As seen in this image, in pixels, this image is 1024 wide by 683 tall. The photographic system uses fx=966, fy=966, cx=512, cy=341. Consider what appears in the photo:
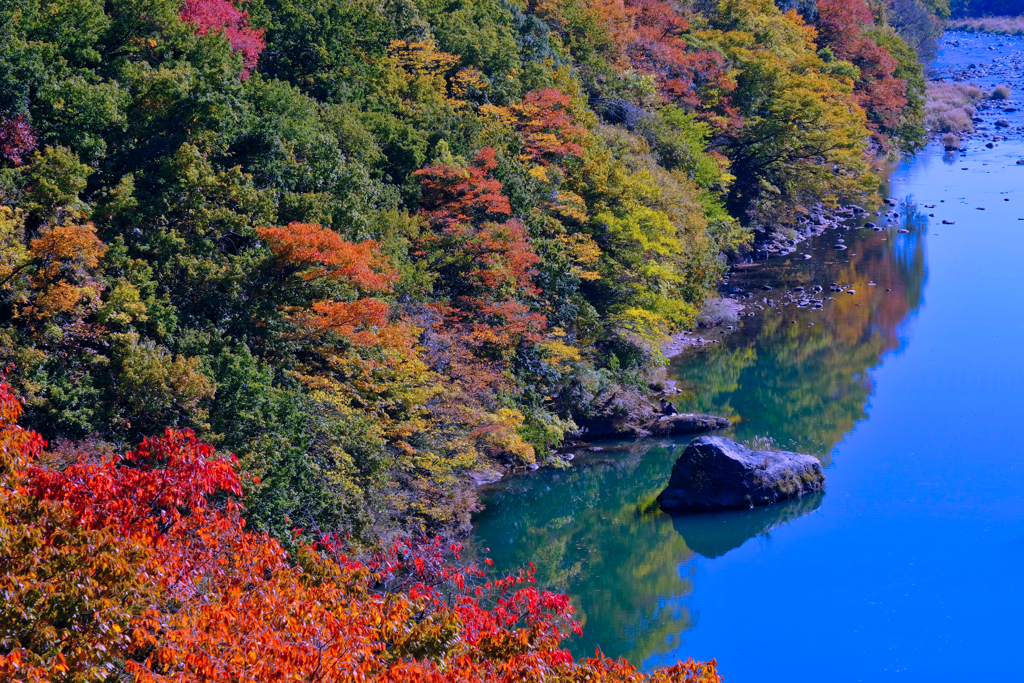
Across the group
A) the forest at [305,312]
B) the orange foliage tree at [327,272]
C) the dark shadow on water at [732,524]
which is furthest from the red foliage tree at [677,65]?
the orange foliage tree at [327,272]

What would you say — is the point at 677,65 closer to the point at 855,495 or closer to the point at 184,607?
the point at 855,495

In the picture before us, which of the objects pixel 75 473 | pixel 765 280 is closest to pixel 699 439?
pixel 75 473

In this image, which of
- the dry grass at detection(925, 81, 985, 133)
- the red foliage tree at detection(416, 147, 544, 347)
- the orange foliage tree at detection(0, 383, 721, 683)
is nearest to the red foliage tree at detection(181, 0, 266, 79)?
the red foliage tree at detection(416, 147, 544, 347)

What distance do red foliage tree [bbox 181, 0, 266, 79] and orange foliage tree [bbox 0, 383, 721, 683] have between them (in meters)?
19.6

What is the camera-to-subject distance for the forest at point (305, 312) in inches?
403

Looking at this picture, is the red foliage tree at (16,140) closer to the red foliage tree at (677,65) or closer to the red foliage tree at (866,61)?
the red foliage tree at (677,65)

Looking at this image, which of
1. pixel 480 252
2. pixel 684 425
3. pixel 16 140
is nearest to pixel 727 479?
pixel 684 425

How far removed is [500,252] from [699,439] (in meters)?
7.72

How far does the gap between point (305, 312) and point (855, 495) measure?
14883 millimetres

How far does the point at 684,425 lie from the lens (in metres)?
29.2

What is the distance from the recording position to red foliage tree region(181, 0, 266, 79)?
95.5 feet

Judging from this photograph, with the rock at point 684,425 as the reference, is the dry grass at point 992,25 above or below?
above

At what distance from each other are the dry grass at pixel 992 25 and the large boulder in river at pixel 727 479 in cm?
9309

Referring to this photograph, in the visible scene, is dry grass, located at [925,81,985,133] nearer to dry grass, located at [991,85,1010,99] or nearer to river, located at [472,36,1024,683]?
dry grass, located at [991,85,1010,99]
